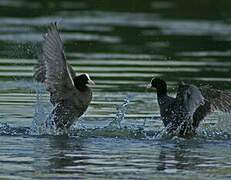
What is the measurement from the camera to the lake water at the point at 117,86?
1093cm

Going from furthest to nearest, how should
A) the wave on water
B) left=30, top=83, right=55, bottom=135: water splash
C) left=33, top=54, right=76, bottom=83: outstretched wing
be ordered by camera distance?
1. left=33, top=54, right=76, bottom=83: outstretched wing
2. left=30, top=83, right=55, bottom=135: water splash
3. the wave on water

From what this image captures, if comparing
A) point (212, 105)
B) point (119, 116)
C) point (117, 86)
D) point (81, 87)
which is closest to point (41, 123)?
point (81, 87)

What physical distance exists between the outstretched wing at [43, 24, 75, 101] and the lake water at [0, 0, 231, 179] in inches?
17.3

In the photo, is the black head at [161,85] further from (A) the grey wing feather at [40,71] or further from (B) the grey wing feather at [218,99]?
(A) the grey wing feather at [40,71]

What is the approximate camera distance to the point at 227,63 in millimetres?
20172

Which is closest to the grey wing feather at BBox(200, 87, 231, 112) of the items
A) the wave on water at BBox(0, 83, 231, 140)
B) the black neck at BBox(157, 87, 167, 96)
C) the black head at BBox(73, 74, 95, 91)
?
the wave on water at BBox(0, 83, 231, 140)

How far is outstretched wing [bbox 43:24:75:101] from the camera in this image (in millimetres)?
12891

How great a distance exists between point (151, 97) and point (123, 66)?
3441 millimetres

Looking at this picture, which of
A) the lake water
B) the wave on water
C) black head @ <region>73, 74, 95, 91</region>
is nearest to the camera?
the lake water

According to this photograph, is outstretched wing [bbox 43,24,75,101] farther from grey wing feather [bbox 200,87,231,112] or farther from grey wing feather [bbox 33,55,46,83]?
grey wing feather [bbox 200,87,231,112]

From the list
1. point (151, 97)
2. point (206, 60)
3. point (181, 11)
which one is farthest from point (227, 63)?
point (181, 11)

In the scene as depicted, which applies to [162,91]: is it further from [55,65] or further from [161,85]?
[55,65]

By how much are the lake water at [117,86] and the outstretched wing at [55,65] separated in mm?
440

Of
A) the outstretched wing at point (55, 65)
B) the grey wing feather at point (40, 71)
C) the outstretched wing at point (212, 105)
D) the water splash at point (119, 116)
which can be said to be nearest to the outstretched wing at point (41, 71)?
the grey wing feather at point (40, 71)
